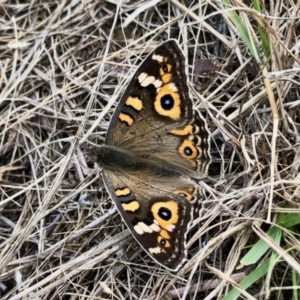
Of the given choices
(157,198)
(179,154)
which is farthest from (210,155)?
(157,198)

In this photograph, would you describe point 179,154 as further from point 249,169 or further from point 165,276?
point 165,276

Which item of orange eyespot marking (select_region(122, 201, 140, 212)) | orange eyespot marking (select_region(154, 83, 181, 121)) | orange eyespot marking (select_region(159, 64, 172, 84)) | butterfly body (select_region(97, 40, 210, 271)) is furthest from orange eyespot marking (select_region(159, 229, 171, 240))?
orange eyespot marking (select_region(159, 64, 172, 84))

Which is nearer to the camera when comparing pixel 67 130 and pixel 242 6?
pixel 242 6

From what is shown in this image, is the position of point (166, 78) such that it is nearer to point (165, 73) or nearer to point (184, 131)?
point (165, 73)

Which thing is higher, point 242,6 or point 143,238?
point 242,6

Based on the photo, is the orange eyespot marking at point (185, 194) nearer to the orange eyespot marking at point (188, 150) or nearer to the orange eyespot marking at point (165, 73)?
the orange eyespot marking at point (188, 150)

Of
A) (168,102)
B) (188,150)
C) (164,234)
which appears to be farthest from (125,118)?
(164,234)
